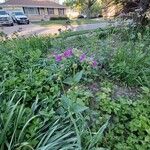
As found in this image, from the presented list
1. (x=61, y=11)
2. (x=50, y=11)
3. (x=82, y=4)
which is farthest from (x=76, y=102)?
(x=61, y=11)

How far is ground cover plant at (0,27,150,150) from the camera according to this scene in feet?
7.60

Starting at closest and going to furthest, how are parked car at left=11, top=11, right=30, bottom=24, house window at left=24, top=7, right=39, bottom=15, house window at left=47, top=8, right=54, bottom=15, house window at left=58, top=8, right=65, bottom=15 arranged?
parked car at left=11, top=11, right=30, bottom=24 < house window at left=24, top=7, right=39, bottom=15 < house window at left=47, top=8, right=54, bottom=15 < house window at left=58, top=8, right=65, bottom=15

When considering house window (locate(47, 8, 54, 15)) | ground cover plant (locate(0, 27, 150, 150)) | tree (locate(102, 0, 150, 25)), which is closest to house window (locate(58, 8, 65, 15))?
house window (locate(47, 8, 54, 15))

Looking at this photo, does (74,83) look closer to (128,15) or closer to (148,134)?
(148,134)

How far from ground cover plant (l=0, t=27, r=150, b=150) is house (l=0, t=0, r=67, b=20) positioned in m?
41.2

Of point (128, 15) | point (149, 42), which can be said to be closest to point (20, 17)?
point (128, 15)

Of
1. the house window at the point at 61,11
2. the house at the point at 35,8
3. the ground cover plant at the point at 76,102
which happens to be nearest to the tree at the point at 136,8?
the ground cover plant at the point at 76,102

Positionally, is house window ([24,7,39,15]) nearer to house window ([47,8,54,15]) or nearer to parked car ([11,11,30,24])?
house window ([47,8,54,15])

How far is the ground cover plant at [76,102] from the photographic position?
7.60 feet

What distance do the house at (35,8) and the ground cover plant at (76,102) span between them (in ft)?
135

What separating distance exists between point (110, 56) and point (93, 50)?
0.61m

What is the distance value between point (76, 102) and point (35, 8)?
159 ft

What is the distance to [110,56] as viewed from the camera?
13.5 feet

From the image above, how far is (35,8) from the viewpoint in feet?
161
